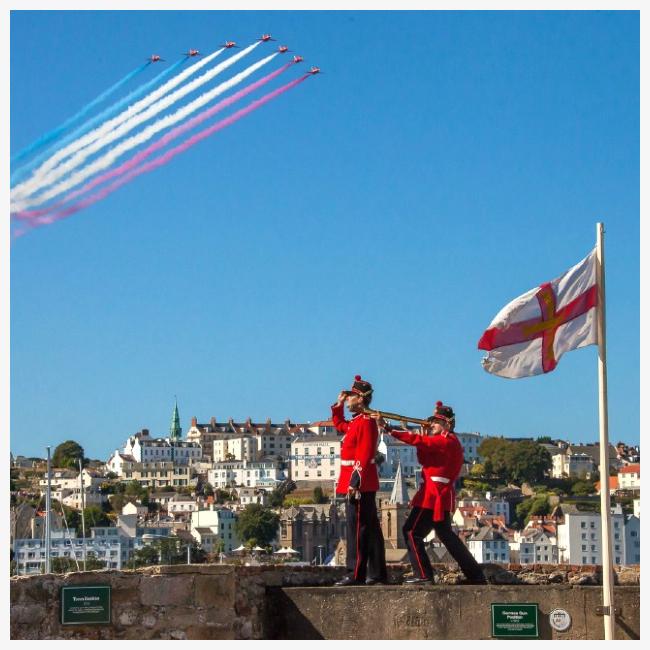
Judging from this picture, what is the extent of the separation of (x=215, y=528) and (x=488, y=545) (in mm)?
33397

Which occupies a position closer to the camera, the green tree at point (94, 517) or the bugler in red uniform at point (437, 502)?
the bugler in red uniform at point (437, 502)

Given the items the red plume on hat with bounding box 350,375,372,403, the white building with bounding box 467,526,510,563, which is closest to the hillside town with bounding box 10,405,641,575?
the white building with bounding box 467,526,510,563

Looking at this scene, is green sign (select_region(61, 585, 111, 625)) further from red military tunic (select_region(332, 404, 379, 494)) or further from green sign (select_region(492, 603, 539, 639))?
green sign (select_region(492, 603, 539, 639))

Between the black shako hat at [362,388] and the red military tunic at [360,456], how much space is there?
7.0 inches

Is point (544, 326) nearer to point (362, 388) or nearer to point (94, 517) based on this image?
point (362, 388)

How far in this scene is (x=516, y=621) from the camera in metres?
12.5

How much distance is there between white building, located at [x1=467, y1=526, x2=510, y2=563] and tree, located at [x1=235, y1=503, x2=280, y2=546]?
22554 millimetres

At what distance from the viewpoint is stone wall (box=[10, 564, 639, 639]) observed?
40.8ft

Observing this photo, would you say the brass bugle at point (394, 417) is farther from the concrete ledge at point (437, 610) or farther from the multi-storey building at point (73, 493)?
the multi-storey building at point (73, 493)

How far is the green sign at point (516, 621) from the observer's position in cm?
1244

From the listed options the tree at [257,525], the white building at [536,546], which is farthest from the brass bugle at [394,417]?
the tree at [257,525]

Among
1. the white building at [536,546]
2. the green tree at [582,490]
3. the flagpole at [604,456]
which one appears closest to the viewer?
the flagpole at [604,456]

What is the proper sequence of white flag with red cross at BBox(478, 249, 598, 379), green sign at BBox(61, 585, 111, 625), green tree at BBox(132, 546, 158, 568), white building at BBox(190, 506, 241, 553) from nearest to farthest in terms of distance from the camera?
green sign at BBox(61, 585, 111, 625)
white flag with red cross at BBox(478, 249, 598, 379)
green tree at BBox(132, 546, 158, 568)
white building at BBox(190, 506, 241, 553)
